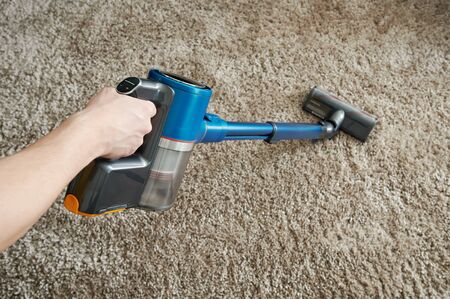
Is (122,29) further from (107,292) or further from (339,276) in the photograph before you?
(339,276)

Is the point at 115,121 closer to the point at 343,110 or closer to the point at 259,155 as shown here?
the point at 259,155

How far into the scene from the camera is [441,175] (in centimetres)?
120

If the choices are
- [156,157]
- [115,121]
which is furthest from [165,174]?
[115,121]

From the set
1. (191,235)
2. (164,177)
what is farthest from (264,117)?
(164,177)

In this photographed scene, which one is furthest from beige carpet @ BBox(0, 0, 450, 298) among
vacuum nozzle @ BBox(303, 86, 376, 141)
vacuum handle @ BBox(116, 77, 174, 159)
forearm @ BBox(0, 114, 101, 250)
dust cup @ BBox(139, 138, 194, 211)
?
forearm @ BBox(0, 114, 101, 250)

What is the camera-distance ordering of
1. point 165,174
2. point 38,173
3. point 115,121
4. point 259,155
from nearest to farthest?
1. point 38,173
2. point 115,121
3. point 165,174
4. point 259,155

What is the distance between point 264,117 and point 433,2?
2.85ft

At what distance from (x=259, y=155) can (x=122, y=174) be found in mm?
572

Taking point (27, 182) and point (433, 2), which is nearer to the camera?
point (27, 182)

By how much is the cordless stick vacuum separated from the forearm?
84 millimetres

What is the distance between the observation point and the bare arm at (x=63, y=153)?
514 mm

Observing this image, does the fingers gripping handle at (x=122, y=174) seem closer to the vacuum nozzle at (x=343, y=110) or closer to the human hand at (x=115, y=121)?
the human hand at (x=115, y=121)

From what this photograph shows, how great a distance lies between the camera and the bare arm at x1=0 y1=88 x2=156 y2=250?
51 cm

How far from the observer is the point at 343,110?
4.11 feet
